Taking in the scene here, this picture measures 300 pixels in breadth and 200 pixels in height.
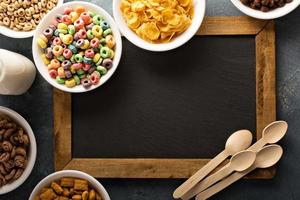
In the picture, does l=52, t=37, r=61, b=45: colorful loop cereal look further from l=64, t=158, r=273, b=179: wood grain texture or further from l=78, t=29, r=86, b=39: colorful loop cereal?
l=64, t=158, r=273, b=179: wood grain texture

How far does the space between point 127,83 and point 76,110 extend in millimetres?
133

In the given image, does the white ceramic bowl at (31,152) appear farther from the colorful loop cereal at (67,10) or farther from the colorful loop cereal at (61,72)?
the colorful loop cereal at (67,10)

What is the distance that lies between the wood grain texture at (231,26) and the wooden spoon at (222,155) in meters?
0.22

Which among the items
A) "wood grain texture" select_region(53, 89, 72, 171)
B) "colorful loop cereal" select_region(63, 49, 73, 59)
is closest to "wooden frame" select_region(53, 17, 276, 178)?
"wood grain texture" select_region(53, 89, 72, 171)

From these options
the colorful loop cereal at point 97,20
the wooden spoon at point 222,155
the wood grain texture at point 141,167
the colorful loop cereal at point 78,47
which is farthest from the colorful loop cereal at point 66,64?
the wooden spoon at point 222,155

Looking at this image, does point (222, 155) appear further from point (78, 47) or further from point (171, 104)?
point (78, 47)

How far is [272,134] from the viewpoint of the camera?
1123 mm

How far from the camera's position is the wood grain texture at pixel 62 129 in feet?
3.79

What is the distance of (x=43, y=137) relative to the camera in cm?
119

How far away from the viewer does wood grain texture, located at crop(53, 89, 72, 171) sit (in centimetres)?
116

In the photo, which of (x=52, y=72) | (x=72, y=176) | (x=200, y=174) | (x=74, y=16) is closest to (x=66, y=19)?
(x=74, y=16)

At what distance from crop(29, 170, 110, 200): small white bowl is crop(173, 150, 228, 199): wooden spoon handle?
0.55 feet

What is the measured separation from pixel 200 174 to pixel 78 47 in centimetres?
39

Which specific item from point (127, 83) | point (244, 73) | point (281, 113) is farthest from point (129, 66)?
point (281, 113)
